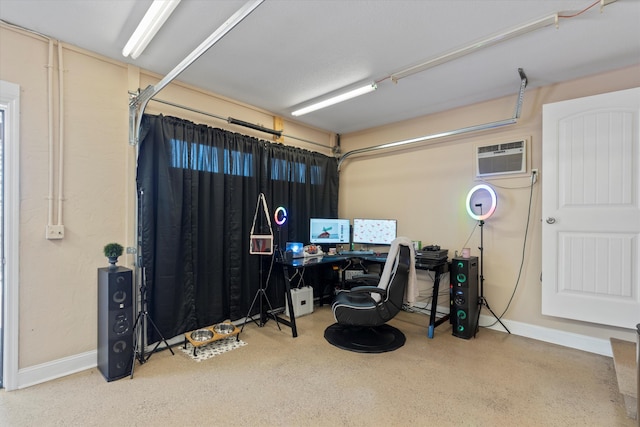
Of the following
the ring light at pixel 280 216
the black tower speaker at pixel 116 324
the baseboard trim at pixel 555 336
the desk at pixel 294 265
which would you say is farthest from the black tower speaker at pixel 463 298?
the black tower speaker at pixel 116 324

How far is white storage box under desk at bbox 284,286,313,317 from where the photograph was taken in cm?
377

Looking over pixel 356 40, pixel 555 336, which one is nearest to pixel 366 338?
pixel 555 336

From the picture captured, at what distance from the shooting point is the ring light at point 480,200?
3.27m

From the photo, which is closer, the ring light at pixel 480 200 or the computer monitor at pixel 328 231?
the ring light at pixel 480 200

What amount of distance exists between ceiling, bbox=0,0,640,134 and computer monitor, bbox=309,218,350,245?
166 centimetres

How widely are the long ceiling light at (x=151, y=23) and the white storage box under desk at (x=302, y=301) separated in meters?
2.87

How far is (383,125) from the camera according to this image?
4367mm

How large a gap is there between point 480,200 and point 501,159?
50 cm

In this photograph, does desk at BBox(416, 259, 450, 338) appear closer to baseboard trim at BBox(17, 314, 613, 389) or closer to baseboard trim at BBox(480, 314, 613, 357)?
baseboard trim at BBox(480, 314, 613, 357)

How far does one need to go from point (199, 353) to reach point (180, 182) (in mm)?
1616

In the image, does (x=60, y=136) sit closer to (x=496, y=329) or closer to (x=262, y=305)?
(x=262, y=305)

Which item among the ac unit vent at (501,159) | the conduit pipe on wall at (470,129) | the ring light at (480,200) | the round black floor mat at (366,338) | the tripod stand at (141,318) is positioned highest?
the conduit pipe on wall at (470,129)

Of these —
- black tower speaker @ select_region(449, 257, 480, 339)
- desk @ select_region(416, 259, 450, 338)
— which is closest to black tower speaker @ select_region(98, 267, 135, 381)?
desk @ select_region(416, 259, 450, 338)

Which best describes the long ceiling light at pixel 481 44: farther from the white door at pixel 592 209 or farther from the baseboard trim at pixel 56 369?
the baseboard trim at pixel 56 369
